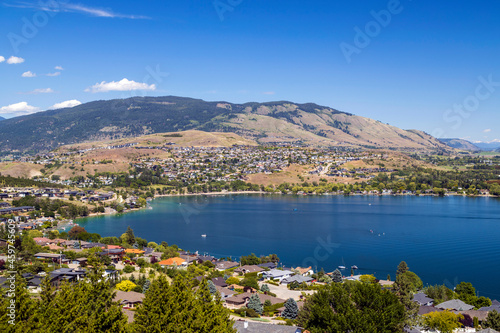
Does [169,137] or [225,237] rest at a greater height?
[169,137]

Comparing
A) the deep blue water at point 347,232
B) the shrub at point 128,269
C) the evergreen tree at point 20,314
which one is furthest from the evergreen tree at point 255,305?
the deep blue water at point 347,232

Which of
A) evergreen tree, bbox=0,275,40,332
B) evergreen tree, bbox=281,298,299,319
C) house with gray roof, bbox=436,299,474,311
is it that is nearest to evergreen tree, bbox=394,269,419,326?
house with gray roof, bbox=436,299,474,311

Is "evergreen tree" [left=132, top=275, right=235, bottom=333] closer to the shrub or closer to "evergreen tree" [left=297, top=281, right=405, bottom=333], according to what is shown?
"evergreen tree" [left=297, top=281, right=405, bottom=333]

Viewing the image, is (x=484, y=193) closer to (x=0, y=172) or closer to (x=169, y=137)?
(x=0, y=172)

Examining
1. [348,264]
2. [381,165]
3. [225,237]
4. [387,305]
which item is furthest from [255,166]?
[387,305]

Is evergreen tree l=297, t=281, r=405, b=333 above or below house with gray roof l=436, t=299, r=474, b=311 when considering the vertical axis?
above

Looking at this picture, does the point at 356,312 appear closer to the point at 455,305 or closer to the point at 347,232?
the point at 455,305

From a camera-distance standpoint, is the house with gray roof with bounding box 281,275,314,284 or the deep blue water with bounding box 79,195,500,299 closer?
the house with gray roof with bounding box 281,275,314,284

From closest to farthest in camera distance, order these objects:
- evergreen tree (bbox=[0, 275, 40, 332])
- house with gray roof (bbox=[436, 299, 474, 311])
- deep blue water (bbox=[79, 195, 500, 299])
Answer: evergreen tree (bbox=[0, 275, 40, 332])
house with gray roof (bbox=[436, 299, 474, 311])
deep blue water (bbox=[79, 195, 500, 299])
